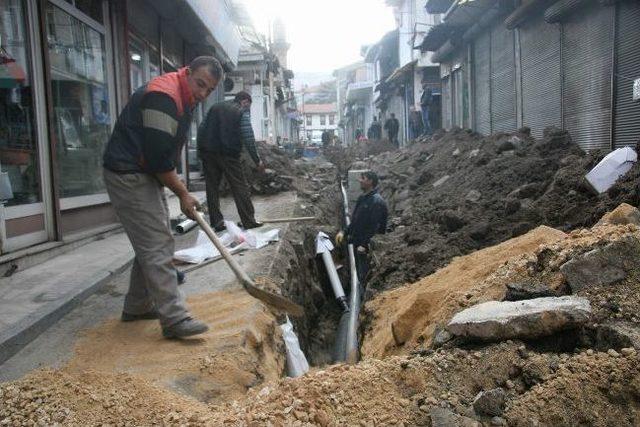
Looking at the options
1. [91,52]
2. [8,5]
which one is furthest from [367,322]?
[91,52]

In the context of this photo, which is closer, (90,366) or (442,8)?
(90,366)

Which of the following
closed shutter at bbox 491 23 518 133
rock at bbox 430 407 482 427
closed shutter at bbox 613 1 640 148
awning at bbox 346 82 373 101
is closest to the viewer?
rock at bbox 430 407 482 427

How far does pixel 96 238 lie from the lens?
22.0ft

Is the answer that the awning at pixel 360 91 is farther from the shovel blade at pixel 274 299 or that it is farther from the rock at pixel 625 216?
the shovel blade at pixel 274 299

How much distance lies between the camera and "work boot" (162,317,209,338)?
3602 millimetres

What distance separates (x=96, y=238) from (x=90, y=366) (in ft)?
12.3

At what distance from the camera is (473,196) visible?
829 cm

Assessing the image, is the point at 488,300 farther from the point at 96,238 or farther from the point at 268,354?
the point at 96,238

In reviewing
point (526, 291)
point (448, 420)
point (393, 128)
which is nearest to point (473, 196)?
point (526, 291)

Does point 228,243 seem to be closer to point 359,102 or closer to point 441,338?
point 441,338

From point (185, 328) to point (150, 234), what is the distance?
65 cm

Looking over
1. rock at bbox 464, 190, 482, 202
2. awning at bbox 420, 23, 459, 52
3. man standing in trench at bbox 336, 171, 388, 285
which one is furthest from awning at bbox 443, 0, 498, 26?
man standing in trench at bbox 336, 171, 388, 285

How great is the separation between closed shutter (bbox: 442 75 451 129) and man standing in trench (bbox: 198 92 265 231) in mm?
13081

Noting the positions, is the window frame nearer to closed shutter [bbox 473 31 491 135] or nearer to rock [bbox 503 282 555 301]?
rock [bbox 503 282 555 301]
